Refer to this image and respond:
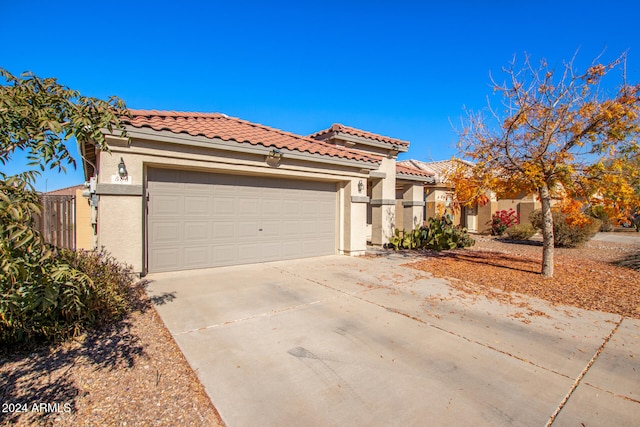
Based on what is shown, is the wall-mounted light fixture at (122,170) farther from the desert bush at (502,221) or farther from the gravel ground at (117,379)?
the desert bush at (502,221)

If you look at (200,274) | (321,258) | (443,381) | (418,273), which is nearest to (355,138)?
(321,258)

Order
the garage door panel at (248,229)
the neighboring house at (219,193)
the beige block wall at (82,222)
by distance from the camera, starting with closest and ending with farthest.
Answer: the neighboring house at (219,193), the garage door panel at (248,229), the beige block wall at (82,222)

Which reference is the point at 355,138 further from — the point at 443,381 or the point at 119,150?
the point at 443,381

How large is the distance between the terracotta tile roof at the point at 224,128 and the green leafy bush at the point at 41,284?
299cm

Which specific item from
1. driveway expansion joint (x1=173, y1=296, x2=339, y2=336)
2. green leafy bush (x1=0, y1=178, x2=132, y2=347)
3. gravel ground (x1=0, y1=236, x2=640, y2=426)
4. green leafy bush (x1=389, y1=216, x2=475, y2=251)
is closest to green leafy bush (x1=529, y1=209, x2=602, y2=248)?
green leafy bush (x1=389, y1=216, x2=475, y2=251)

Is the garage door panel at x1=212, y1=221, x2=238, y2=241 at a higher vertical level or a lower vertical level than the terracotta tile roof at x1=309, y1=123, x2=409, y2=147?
lower

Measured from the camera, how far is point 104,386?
3.03 metres

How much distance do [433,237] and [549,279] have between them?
561cm

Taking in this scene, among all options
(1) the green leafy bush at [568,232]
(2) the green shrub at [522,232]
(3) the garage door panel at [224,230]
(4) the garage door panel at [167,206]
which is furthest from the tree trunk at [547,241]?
(2) the green shrub at [522,232]

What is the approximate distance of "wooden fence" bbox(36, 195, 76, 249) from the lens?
7941 mm

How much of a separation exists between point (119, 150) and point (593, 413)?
791 cm

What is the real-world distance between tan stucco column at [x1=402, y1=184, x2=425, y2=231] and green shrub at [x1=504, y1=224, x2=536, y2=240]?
6115 millimetres

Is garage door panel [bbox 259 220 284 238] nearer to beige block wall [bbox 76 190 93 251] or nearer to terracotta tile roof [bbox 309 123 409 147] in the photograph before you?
terracotta tile roof [bbox 309 123 409 147]

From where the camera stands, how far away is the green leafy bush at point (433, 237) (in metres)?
12.7
